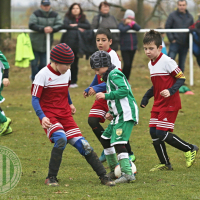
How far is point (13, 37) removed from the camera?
17.3 meters

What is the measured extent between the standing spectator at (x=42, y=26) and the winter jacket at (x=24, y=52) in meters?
0.31

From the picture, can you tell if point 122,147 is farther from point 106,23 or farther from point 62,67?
point 106,23

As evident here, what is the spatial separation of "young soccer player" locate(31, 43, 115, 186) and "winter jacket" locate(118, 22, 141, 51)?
7571mm

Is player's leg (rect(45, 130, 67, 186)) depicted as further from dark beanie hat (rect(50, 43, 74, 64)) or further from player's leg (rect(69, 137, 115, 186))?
dark beanie hat (rect(50, 43, 74, 64))

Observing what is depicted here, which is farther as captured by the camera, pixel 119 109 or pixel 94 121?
pixel 94 121

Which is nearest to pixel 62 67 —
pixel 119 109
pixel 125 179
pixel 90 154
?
pixel 119 109

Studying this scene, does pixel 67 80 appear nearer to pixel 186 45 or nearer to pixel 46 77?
pixel 46 77

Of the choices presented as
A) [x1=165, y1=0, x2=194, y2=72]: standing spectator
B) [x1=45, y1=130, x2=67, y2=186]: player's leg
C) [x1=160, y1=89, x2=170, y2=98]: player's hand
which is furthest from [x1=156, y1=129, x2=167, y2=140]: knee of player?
[x1=165, y1=0, x2=194, y2=72]: standing spectator

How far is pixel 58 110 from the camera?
17.0 feet

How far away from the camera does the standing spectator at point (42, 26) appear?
12.2 m

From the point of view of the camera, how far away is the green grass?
15.2ft

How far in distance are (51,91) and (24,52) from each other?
7.15m

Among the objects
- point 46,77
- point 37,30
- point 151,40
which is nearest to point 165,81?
point 151,40

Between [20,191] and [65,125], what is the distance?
948 millimetres
